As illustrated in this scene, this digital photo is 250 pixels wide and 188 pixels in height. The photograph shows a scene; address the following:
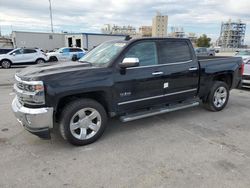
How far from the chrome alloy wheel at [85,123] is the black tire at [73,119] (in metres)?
0.02

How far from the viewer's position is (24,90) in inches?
130

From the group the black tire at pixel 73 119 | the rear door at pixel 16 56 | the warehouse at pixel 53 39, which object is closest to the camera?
the black tire at pixel 73 119

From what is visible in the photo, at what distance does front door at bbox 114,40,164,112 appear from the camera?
3.89 metres

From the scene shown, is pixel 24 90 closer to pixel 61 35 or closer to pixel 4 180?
pixel 4 180

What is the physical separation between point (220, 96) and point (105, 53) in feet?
10.6

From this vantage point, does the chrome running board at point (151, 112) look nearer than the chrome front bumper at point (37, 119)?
No

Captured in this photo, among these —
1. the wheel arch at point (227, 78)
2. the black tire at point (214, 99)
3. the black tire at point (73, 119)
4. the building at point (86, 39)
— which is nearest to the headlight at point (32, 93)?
the black tire at point (73, 119)

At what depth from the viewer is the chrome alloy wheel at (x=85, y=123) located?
3.55m

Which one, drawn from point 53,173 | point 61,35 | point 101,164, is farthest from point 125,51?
point 61,35

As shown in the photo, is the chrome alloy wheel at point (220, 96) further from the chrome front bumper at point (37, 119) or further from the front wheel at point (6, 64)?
the front wheel at point (6, 64)

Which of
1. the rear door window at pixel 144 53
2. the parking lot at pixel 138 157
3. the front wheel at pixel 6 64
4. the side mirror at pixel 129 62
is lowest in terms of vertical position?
the parking lot at pixel 138 157

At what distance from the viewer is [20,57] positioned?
691 inches

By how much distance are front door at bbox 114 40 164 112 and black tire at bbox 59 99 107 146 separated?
41 centimetres

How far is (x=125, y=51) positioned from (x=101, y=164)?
203 centimetres
